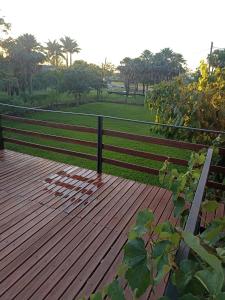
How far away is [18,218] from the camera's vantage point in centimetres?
248

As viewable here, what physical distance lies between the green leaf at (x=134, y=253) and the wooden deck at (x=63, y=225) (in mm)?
1173

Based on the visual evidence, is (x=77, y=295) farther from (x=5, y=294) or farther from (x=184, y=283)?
(x=184, y=283)

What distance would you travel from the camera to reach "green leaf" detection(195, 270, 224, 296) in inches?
16.7

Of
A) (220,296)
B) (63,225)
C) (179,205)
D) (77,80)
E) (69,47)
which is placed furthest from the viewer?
(69,47)

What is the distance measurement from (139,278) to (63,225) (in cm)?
188

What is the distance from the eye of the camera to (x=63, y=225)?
93.7 inches

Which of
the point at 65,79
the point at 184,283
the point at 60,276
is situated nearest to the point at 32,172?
the point at 60,276

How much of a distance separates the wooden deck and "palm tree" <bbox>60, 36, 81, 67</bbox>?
3425cm

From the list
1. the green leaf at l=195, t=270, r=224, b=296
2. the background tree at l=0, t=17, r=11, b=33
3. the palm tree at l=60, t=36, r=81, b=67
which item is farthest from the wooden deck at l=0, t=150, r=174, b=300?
the palm tree at l=60, t=36, r=81, b=67

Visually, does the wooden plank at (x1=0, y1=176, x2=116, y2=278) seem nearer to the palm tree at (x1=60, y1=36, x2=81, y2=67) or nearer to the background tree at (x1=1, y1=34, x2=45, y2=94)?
the background tree at (x1=1, y1=34, x2=45, y2=94)

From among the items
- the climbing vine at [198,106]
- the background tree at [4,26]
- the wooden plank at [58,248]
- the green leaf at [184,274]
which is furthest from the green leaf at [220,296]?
the background tree at [4,26]

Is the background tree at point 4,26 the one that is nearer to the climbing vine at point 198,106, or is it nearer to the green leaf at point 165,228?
the climbing vine at point 198,106

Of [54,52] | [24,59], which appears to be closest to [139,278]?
[24,59]

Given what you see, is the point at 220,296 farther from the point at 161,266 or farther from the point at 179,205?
the point at 179,205
